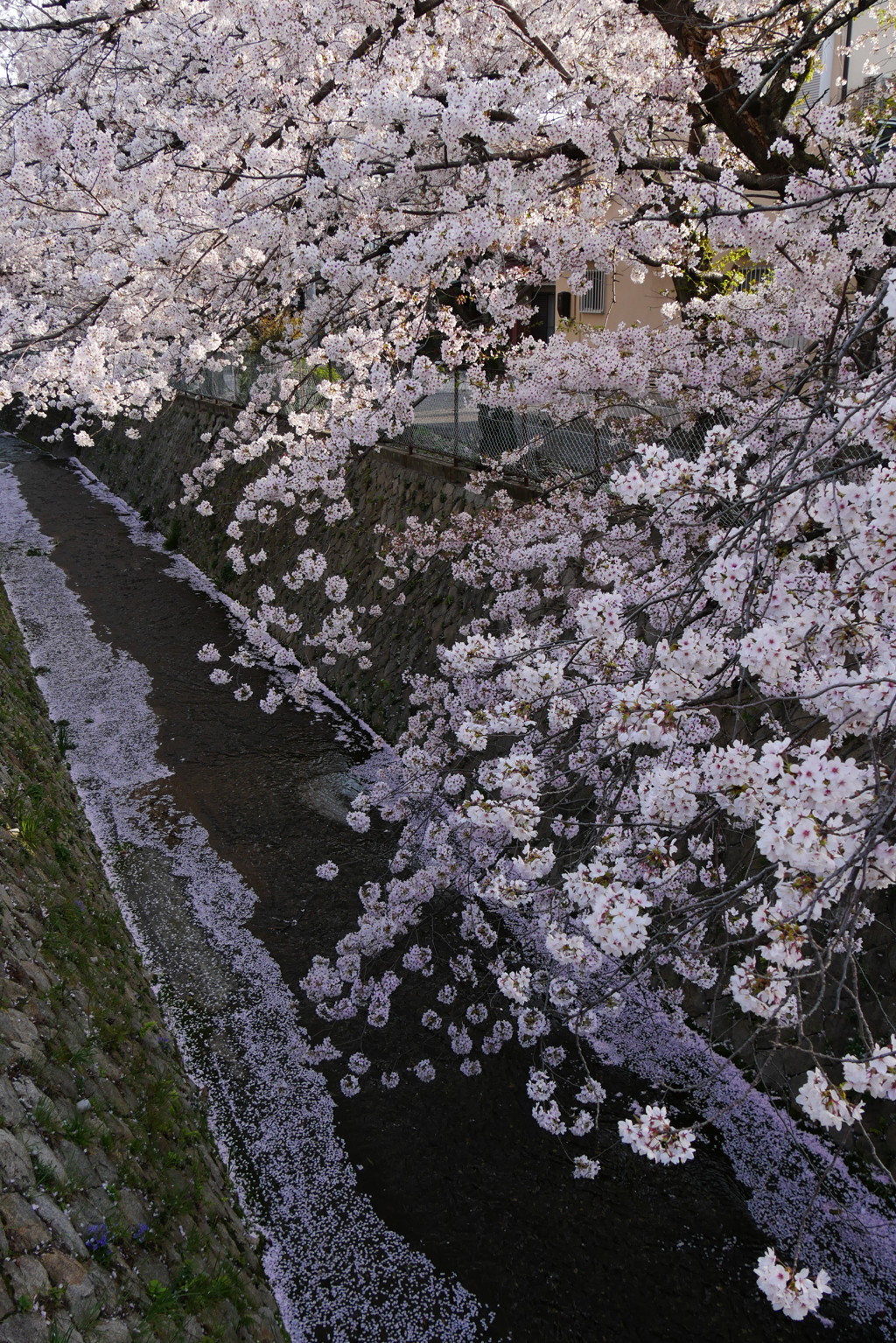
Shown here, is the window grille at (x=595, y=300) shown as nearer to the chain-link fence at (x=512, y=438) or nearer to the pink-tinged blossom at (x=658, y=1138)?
the chain-link fence at (x=512, y=438)

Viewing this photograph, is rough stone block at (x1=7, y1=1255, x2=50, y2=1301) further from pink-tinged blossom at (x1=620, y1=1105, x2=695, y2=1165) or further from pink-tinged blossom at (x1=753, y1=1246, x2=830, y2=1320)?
pink-tinged blossom at (x1=753, y1=1246, x2=830, y2=1320)

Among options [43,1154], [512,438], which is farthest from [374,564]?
[43,1154]

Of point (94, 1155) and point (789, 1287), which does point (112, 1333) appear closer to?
point (94, 1155)

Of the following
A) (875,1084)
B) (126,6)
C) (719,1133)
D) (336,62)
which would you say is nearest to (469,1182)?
(719,1133)

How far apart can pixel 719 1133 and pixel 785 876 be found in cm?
441

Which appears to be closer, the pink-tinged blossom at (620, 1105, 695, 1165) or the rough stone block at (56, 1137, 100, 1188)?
the pink-tinged blossom at (620, 1105, 695, 1165)

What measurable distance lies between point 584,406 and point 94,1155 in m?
7.30

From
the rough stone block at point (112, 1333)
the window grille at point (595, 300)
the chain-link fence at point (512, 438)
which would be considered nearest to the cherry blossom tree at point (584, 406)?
the chain-link fence at point (512, 438)

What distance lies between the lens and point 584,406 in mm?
8688

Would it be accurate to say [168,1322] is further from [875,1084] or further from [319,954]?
[319,954]

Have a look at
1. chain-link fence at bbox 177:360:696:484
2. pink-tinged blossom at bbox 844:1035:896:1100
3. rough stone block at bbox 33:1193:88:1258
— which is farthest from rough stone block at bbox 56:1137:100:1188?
chain-link fence at bbox 177:360:696:484

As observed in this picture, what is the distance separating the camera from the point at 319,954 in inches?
320

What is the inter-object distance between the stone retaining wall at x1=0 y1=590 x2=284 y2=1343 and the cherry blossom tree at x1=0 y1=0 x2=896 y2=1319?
1.72m

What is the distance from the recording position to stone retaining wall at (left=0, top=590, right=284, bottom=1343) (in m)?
3.65
